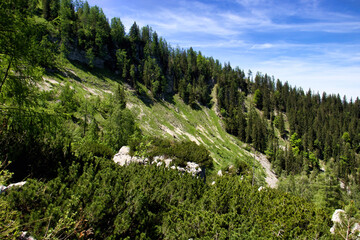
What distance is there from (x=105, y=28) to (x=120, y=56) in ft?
53.0

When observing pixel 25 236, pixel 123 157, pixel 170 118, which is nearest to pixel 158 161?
pixel 123 157

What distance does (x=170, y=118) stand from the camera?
2948 inches

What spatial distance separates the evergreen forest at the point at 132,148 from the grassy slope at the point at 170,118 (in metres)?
0.70

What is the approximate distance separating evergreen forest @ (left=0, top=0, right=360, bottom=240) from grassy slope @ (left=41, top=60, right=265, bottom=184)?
27.7 inches

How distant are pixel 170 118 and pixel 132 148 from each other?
54311 mm

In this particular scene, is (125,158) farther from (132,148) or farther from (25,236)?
(25,236)

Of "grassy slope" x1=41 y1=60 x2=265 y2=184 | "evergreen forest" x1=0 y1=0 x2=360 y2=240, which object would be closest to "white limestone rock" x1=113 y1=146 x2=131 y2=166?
"evergreen forest" x1=0 y1=0 x2=360 y2=240

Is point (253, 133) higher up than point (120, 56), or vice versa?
point (120, 56)

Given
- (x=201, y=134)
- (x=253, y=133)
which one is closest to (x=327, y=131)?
(x=253, y=133)

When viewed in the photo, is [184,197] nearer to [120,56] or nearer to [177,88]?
[120,56]

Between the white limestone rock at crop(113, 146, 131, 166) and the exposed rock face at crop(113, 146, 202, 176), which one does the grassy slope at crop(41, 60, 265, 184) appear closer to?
the white limestone rock at crop(113, 146, 131, 166)

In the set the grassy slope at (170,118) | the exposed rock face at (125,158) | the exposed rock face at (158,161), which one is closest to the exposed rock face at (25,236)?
the exposed rock face at (125,158)

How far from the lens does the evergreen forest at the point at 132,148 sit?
5.67 m

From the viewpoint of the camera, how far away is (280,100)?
13875cm
